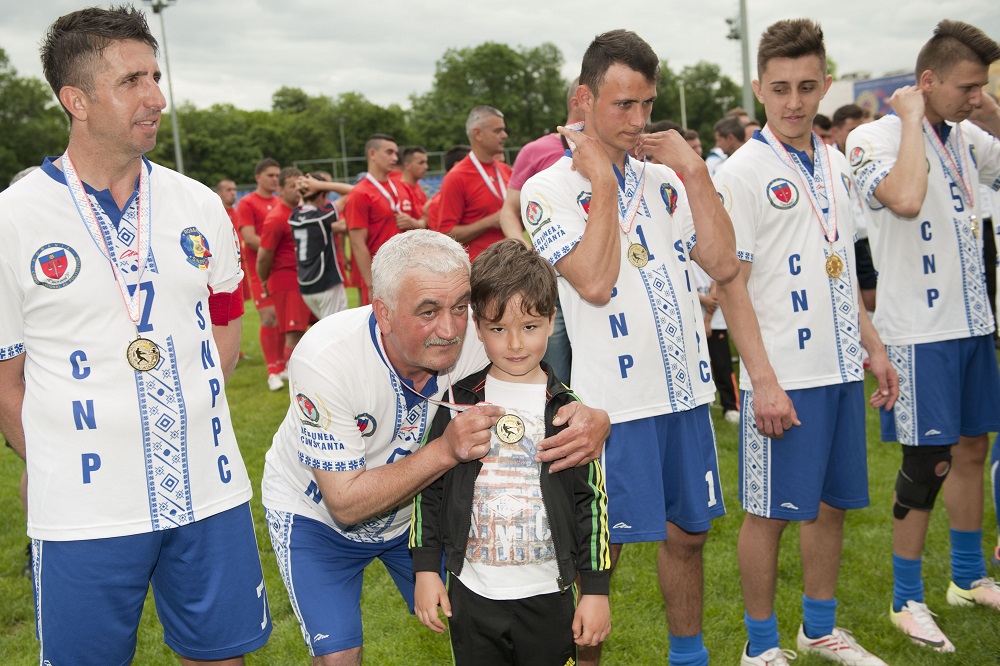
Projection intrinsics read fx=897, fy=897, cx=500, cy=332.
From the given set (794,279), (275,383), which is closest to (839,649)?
(794,279)

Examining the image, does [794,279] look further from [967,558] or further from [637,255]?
[967,558]

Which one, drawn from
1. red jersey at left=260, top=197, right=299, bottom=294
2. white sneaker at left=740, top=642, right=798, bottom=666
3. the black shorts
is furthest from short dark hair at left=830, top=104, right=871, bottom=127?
white sneaker at left=740, top=642, right=798, bottom=666

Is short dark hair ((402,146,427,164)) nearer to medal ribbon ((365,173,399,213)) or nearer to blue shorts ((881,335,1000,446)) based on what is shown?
medal ribbon ((365,173,399,213))

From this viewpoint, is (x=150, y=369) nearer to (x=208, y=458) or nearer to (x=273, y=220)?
(x=208, y=458)

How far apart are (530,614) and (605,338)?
1.04 metres

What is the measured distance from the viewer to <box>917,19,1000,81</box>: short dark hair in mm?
3879

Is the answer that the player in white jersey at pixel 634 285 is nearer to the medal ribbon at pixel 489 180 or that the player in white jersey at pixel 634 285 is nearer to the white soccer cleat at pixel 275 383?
the medal ribbon at pixel 489 180

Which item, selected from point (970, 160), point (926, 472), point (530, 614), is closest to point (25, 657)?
point (530, 614)

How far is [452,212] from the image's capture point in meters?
6.99

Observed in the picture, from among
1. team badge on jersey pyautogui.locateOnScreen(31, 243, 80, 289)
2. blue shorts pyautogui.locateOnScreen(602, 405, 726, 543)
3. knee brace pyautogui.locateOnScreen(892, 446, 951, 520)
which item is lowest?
knee brace pyautogui.locateOnScreen(892, 446, 951, 520)

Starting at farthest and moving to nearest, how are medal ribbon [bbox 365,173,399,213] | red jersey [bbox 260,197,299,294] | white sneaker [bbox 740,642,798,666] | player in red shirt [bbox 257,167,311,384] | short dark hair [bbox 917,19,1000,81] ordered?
player in red shirt [bbox 257,167,311,384] < red jersey [bbox 260,197,299,294] < medal ribbon [bbox 365,173,399,213] < short dark hair [bbox 917,19,1000,81] < white sneaker [bbox 740,642,798,666]

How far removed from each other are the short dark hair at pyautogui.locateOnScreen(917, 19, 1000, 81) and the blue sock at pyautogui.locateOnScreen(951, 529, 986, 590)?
2140 millimetres

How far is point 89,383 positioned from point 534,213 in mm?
1575

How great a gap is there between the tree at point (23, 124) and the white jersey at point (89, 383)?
2338 inches
